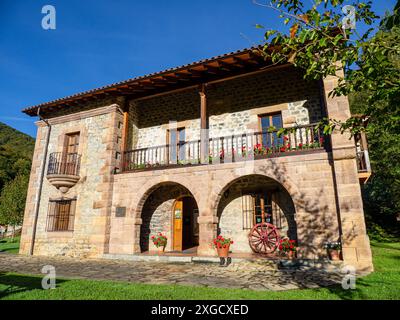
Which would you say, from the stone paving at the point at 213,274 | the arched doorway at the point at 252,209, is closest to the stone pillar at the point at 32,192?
the stone paving at the point at 213,274

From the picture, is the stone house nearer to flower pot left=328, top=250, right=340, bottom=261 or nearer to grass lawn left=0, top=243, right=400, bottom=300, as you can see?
flower pot left=328, top=250, right=340, bottom=261

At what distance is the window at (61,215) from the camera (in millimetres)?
9969

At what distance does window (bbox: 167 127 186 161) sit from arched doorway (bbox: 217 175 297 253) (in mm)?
2520

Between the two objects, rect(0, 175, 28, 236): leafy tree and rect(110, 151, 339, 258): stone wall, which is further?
rect(0, 175, 28, 236): leafy tree

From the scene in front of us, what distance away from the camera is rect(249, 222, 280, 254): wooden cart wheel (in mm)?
8087

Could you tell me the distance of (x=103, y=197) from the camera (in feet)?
30.8

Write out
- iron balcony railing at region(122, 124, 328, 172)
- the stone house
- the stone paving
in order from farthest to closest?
iron balcony railing at region(122, 124, 328, 172), the stone house, the stone paving

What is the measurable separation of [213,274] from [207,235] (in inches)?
72.8

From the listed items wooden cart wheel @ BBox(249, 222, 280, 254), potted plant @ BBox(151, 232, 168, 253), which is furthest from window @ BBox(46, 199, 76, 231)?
wooden cart wheel @ BBox(249, 222, 280, 254)

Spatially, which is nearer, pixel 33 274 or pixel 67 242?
pixel 33 274

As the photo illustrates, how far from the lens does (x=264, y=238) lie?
8172 mm

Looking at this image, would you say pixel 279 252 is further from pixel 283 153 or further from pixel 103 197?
pixel 103 197
